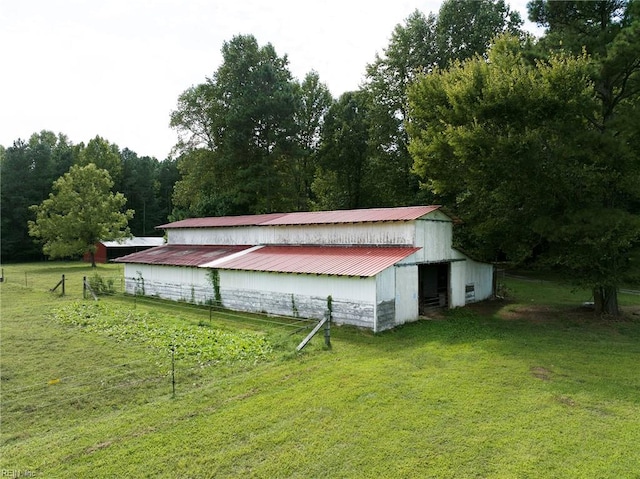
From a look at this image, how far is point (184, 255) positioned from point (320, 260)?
12.0 m

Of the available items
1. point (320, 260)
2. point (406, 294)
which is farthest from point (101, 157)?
point (406, 294)

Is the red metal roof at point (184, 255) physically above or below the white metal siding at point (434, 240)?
below

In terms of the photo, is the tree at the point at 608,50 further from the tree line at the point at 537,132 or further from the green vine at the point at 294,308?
the green vine at the point at 294,308

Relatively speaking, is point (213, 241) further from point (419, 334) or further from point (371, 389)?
point (371, 389)

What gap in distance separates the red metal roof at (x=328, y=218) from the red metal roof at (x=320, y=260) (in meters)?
1.44

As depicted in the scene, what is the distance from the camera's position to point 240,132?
40.1 metres

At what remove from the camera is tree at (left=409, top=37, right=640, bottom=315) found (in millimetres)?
16562

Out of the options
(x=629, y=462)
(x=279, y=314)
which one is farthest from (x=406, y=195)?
(x=629, y=462)

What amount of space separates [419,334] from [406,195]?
23.6 metres

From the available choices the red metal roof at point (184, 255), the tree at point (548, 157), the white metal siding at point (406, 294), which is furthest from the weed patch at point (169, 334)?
the tree at point (548, 157)

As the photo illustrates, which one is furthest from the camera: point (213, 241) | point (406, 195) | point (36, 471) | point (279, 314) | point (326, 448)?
point (406, 195)

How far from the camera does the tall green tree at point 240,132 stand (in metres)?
40.1

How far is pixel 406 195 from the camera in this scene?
124 ft

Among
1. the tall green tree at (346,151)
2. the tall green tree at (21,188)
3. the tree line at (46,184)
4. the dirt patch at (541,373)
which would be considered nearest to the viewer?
the dirt patch at (541,373)
